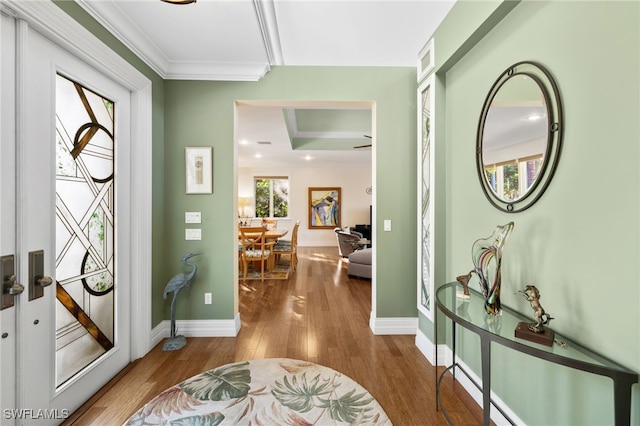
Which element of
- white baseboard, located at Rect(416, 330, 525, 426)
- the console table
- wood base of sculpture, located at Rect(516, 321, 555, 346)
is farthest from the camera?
white baseboard, located at Rect(416, 330, 525, 426)

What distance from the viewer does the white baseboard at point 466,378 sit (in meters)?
1.52

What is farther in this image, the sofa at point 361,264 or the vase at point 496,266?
the sofa at point 361,264

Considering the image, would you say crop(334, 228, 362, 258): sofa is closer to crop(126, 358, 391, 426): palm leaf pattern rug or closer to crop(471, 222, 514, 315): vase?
crop(126, 358, 391, 426): palm leaf pattern rug

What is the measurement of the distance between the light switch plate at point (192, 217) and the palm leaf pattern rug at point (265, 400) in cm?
137

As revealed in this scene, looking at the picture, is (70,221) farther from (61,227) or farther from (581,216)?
(581,216)

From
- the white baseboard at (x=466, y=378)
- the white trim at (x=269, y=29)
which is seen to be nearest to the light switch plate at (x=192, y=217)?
the white trim at (x=269, y=29)

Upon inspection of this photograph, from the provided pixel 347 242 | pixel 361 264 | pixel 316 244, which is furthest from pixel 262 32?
pixel 316 244

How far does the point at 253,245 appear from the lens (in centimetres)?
465

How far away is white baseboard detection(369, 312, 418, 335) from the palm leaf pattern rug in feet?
2.61

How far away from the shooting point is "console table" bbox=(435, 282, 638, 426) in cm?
87

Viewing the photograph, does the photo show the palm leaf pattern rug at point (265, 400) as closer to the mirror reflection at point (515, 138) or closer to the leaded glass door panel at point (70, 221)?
the leaded glass door panel at point (70, 221)

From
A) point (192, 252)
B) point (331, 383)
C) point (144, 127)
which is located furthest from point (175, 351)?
point (144, 127)

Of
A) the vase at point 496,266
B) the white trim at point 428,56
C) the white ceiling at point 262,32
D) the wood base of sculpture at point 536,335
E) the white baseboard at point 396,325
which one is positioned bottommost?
the white baseboard at point 396,325

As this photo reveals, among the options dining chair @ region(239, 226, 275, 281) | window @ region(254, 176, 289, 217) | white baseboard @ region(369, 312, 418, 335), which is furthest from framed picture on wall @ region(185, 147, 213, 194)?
window @ region(254, 176, 289, 217)
